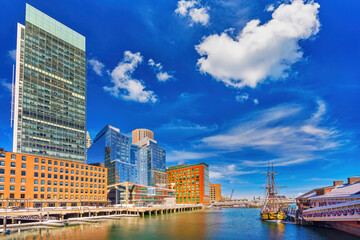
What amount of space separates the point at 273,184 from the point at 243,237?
88070mm

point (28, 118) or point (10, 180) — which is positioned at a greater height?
point (28, 118)

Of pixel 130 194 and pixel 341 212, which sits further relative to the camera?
pixel 130 194

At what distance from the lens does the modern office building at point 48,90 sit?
5502 inches

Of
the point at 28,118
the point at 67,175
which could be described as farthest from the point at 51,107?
the point at 67,175

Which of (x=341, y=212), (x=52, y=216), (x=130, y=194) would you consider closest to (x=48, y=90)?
(x=52, y=216)

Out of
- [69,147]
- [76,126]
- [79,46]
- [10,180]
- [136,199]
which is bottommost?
[136,199]

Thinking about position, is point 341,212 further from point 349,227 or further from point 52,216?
point 52,216

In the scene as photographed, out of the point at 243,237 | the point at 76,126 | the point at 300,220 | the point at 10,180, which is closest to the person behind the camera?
the point at 243,237

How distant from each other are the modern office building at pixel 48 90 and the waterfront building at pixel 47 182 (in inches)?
502

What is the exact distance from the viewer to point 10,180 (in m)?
115

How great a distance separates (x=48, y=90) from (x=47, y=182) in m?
53.3

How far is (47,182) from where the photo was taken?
12850 centimetres

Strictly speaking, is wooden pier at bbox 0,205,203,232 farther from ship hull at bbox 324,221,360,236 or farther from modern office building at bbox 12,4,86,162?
ship hull at bbox 324,221,360,236

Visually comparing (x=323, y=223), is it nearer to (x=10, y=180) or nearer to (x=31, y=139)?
(x=10, y=180)
